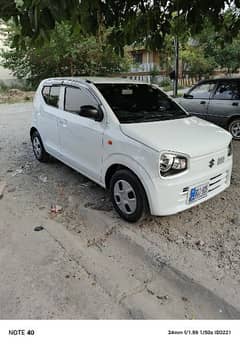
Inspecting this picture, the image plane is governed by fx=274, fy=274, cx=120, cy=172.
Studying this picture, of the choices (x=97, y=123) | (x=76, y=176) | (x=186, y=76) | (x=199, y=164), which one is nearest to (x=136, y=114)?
(x=97, y=123)

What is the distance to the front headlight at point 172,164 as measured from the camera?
8.79 feet

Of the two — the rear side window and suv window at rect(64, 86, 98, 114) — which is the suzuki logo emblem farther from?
the rear side window

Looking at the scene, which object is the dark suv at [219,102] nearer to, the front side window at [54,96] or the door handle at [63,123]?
the front side window at [54,96]

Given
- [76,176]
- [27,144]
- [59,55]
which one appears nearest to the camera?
[76,176]

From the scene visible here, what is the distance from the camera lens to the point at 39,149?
516 centimetres

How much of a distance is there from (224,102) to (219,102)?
136 mm

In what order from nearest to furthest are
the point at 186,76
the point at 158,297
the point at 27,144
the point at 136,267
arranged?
the point at 158,297
the point at 136,267
the point at 27,144
the point at 186,76

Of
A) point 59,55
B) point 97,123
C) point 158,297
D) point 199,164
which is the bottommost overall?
point 158,297

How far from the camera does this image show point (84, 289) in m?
2.25

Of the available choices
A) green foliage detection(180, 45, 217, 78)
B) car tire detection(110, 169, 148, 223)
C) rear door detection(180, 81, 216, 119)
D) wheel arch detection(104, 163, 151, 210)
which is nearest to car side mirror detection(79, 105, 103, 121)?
wheel arch detection(104, 163, 151, 210)

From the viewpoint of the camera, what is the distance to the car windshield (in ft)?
11.0

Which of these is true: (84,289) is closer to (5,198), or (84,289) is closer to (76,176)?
(5,198)

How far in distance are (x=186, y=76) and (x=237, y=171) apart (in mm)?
22323
